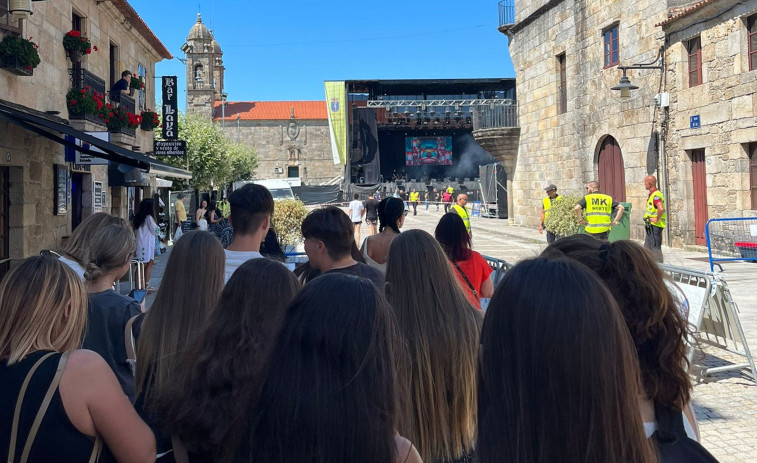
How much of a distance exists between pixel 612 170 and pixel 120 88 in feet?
42.1

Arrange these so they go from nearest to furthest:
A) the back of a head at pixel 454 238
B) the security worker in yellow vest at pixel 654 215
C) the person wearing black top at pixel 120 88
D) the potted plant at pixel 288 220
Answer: the back of a head at pixel 454 238
the security worker in yellow vest at pixel 654 215
the potted plant at pixel 288 220
the person wearing black top at pixel 120 88

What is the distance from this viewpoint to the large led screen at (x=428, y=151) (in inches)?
1973

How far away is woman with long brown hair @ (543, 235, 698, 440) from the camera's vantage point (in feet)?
5.34

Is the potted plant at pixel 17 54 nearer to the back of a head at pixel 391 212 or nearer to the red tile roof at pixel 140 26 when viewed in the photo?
the red tile roof at pixel 140 26

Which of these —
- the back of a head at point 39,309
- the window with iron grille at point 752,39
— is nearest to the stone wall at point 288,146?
the window with iron grille at point 752,39

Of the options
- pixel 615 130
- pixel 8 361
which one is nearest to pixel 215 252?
pixel 8 361

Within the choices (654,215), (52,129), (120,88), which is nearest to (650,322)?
(52,129)

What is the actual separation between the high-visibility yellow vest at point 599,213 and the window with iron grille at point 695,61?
6.17 metres

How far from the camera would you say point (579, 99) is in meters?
19.4

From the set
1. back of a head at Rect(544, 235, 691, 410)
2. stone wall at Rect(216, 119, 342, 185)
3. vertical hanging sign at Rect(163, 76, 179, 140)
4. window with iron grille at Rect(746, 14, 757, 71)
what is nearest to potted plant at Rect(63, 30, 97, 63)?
vertical hanging sign at Rect(163, 76, 179, 140)

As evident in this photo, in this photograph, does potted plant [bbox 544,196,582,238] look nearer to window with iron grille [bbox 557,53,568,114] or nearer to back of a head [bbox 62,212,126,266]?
window with iron grille [bbox 557,53,568,114]

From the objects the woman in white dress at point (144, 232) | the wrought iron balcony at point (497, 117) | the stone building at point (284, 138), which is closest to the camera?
the woman in white dress at point (144, 232)

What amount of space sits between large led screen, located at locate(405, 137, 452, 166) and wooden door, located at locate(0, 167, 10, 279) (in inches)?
1617

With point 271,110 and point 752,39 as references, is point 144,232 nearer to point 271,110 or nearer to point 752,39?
point 752,39
